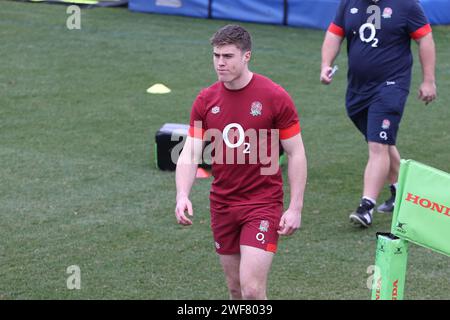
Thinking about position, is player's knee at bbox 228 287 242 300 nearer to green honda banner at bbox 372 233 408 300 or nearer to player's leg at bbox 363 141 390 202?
green honda banner at bbox 372 233 408 300

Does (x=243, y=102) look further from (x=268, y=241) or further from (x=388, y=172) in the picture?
(x=388, y=172)

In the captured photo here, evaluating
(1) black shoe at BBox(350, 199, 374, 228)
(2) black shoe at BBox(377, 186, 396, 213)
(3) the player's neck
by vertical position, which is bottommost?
(2) black shoe at BBox(377, 186, 396, 213)

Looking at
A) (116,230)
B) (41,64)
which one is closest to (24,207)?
(116,230)

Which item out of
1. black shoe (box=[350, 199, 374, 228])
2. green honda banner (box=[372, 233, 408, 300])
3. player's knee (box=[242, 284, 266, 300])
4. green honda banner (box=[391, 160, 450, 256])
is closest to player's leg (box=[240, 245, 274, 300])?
player's knee (box=[242, 284, 266, 300])

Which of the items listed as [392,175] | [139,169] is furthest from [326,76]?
[139,169]

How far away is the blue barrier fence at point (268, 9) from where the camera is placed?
17500 mm

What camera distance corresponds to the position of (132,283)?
6730 mm

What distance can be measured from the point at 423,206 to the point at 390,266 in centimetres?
38

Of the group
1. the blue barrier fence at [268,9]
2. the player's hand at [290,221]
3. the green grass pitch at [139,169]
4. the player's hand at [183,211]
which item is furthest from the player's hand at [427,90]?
the blue barrier fence at [268,9]

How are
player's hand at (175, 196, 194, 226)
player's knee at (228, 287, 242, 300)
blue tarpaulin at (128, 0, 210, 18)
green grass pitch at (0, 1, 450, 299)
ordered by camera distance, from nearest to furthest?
player's hand at (175, 196, 194, 226) < player's knee at (228, 287, 242, 300) < green grass pitch at (0, 1, 450, 299) < blue tarpaulin at (128, 0, 210, 18)

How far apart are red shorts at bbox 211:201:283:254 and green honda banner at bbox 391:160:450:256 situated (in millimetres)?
836

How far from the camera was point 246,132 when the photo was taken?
5.55 metres

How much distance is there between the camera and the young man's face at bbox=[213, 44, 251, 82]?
5438mm

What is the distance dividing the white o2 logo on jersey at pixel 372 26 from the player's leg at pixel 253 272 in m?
3.11
